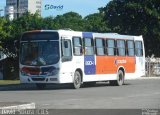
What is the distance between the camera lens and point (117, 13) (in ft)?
176

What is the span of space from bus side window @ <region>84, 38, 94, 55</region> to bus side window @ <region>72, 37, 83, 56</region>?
62 centimetres

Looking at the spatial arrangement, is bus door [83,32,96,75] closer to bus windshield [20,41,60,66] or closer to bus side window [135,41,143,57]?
bus windshield [20,41,60,66]

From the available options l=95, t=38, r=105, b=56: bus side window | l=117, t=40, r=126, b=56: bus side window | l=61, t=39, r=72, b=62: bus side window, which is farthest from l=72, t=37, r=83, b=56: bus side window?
l=117, t=40, r=126, b=56: bus side window

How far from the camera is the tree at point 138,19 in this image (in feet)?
168

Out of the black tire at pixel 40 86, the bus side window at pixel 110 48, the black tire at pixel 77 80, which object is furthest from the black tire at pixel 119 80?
the black tire at pixel 40 86

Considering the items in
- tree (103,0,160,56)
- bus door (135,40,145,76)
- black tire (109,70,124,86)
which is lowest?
black tire (109,70,124,86)

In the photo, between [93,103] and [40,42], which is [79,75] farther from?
[93,103]

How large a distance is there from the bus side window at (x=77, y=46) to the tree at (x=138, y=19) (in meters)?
22.4

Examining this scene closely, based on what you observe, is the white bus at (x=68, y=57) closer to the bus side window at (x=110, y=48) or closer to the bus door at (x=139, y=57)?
the bus side window at (x=110, y=48)

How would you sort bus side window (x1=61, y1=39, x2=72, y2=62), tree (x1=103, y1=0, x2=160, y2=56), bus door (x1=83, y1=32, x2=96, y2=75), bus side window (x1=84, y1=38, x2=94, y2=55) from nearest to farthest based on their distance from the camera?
bus side window (x1=61, y1=39, x2=72, y2=62), bus door (x1=83, y1=32, x2=96, y2=75), bus side window (x1=84, y1=38, x2=94, y2=55), tree (x1=103, y1=0, x2=160, y2=56)

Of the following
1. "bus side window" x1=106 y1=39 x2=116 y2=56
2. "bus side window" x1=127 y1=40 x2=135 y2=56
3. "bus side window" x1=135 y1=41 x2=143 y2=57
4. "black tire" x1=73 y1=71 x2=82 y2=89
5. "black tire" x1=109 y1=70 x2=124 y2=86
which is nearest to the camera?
"black tire" x1=73 y1=71 x2=82 y2=89

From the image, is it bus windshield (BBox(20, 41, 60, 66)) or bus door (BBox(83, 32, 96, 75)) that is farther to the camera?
bus door (BBox(83, 32, 96, 75))

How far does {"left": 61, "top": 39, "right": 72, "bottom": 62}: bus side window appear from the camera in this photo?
91.7 feet

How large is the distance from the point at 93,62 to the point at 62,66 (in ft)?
11.3
